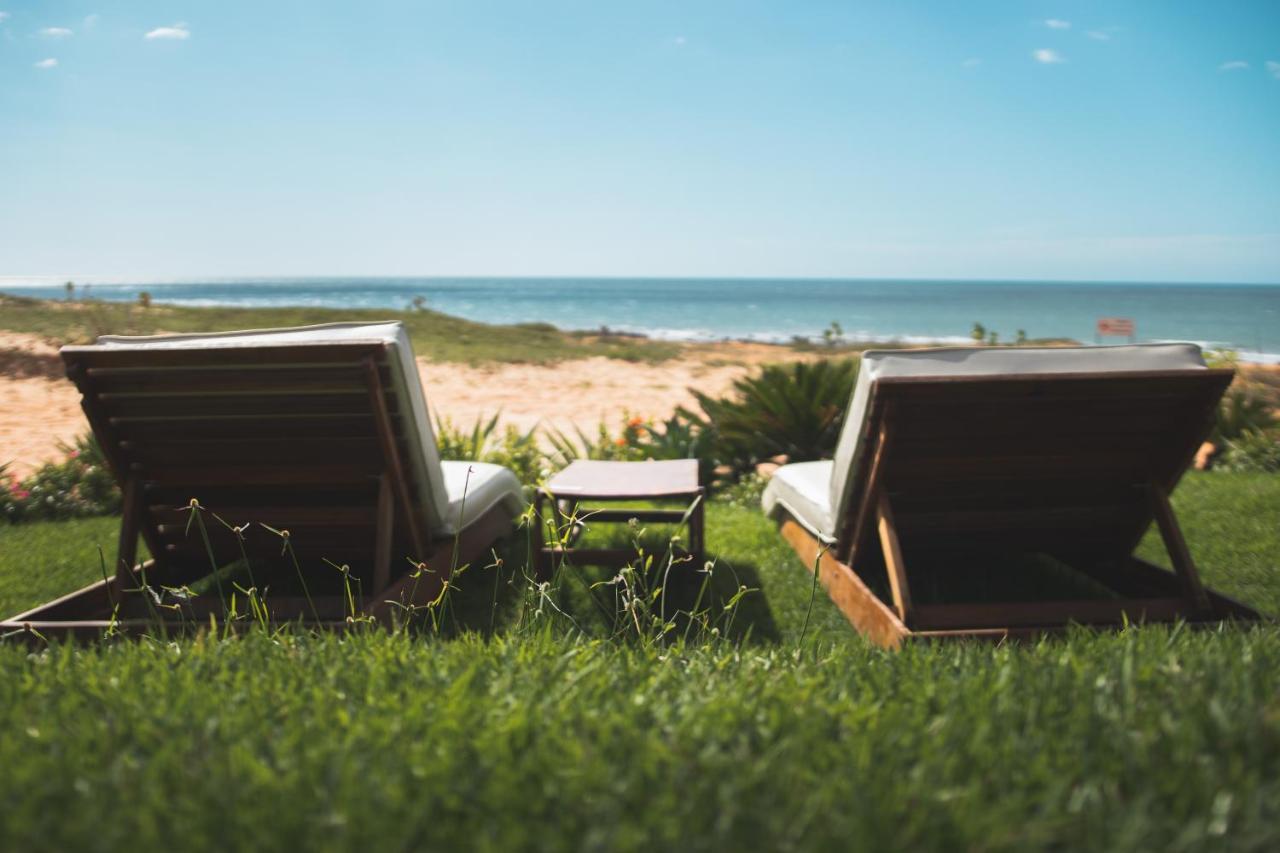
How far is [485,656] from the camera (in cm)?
155

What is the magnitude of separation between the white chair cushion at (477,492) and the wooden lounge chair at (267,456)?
111 mm

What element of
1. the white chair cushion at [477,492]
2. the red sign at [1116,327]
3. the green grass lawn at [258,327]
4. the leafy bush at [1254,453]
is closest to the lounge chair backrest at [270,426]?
the white chair cushion at [477,492]

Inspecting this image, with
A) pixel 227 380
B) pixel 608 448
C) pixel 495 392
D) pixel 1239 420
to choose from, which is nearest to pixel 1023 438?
pixel 227 380

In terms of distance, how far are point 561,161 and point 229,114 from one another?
83.7ft

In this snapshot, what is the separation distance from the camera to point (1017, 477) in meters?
2.86

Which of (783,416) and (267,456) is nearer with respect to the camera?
(267,456)

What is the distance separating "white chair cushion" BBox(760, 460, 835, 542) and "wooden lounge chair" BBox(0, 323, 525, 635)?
56.6 inches

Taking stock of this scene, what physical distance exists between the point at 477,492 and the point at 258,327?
12551mm

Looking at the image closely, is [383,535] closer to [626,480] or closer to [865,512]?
[626,480]

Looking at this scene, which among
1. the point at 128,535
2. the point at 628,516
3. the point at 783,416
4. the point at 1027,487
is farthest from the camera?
the point at 783,416

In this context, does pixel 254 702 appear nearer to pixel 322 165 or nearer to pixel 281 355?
pixel 281 355

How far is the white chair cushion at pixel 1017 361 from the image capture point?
256cm

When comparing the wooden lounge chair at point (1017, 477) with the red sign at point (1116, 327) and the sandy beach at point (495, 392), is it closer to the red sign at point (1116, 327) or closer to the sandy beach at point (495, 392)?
the sandy beach at point (495, 392)

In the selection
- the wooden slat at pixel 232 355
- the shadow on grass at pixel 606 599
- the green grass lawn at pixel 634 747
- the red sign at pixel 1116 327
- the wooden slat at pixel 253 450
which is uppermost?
the red sign at pixel 1116 327
